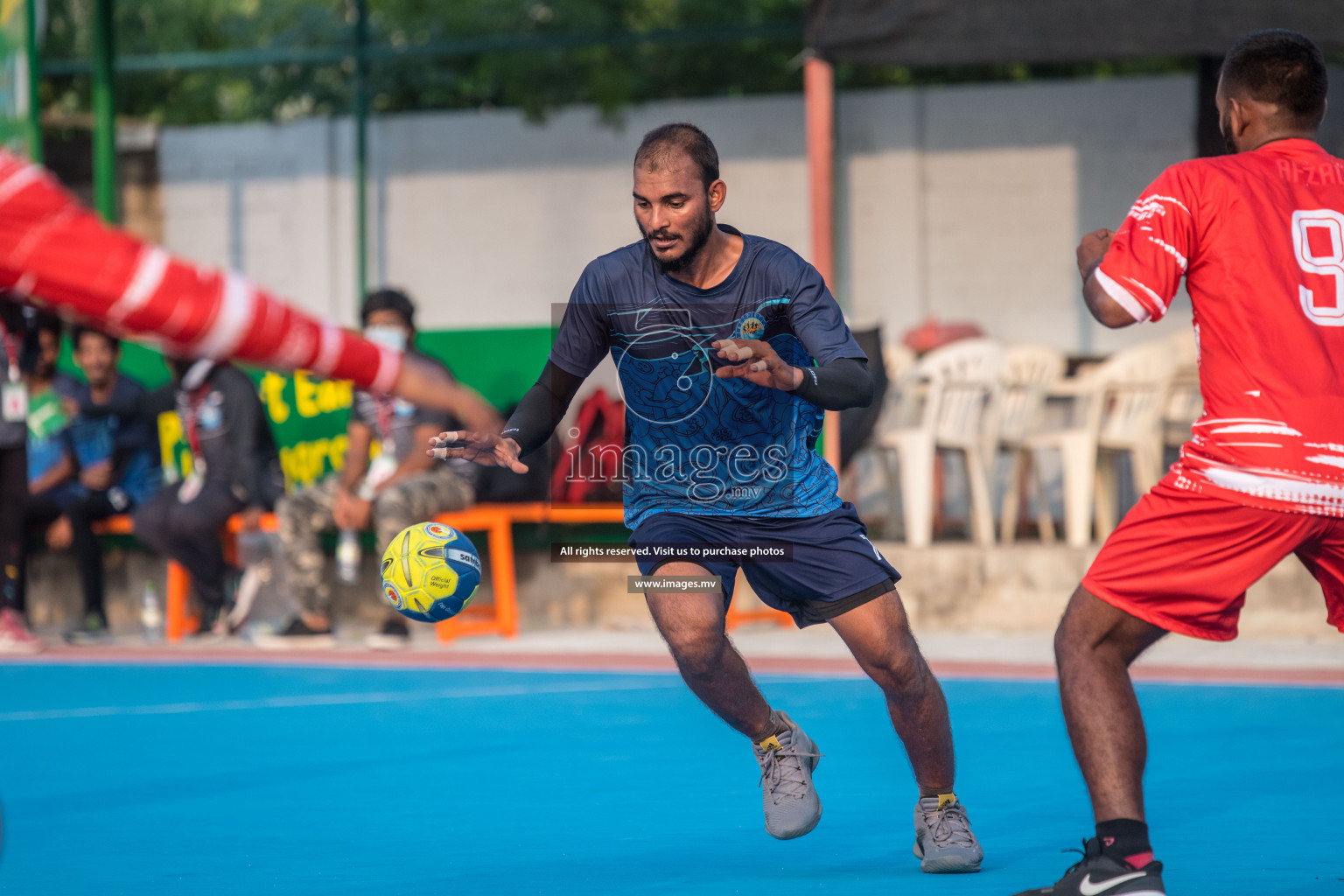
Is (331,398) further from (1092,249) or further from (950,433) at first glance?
(1092,249)

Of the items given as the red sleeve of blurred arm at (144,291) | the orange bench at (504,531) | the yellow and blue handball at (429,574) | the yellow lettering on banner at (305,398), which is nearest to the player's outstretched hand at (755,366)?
the red sleeve of blurred arm at (144,291)

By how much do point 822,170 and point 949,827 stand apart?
22.9 feet

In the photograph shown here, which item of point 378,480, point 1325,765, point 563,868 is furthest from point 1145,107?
point 563,868

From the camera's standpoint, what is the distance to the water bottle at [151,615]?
11547mm

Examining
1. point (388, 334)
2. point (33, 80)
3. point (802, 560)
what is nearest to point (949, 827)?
point (802, 560)

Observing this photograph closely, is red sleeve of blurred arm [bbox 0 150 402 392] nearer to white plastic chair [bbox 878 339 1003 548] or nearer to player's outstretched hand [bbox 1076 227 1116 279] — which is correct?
player's outstretched hand [bbox 1076 227 1116 279]

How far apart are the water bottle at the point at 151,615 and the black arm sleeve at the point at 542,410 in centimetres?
705

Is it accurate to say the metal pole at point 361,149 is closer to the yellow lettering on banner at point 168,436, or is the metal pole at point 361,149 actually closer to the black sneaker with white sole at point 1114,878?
the yellow lettering on banner at point 168,436

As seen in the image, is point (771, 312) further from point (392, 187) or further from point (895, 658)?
point (392, 187)

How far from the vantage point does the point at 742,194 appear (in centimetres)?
1591

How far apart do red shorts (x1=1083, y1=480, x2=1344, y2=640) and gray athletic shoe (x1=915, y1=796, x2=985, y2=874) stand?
1166 mm

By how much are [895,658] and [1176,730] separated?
3151 mm

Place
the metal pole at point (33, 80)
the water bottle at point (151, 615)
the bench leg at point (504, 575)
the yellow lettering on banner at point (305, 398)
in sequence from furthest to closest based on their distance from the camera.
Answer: the metal pole at point (33, 80) → the yellow lettering on banner at point (305, 398) → the water bottle at point (151, 615) → the bench leg at point (504, 575)

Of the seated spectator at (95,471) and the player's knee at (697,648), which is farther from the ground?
the seated spectator at (95,471)
